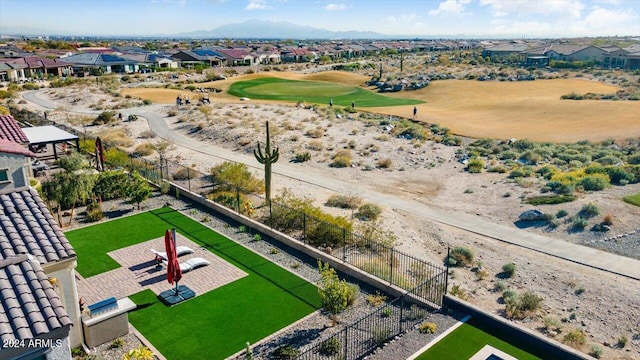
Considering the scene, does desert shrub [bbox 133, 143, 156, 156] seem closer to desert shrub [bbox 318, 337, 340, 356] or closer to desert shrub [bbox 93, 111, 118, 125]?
desert shrub [bbox 93, 111, 118, 125]

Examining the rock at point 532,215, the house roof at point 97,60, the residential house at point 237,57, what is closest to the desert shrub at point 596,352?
the rock at point 532,215

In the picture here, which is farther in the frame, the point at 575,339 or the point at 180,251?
the point at 180,251

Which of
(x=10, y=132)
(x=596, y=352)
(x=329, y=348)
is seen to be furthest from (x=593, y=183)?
(x=10, y=132)

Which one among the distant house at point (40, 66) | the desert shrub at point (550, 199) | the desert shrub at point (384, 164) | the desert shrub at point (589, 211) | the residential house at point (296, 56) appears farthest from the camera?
the residential house at point (296, 56)

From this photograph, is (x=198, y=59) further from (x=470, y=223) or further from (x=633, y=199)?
(x=633, y=199)

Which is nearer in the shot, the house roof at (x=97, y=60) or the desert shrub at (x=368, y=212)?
the desert shrub at (x=368, y=212)

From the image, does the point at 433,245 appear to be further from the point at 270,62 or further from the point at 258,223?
the point at 270,62

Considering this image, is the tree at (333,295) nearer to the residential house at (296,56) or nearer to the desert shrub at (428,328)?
the desert shrub at (428,328)
